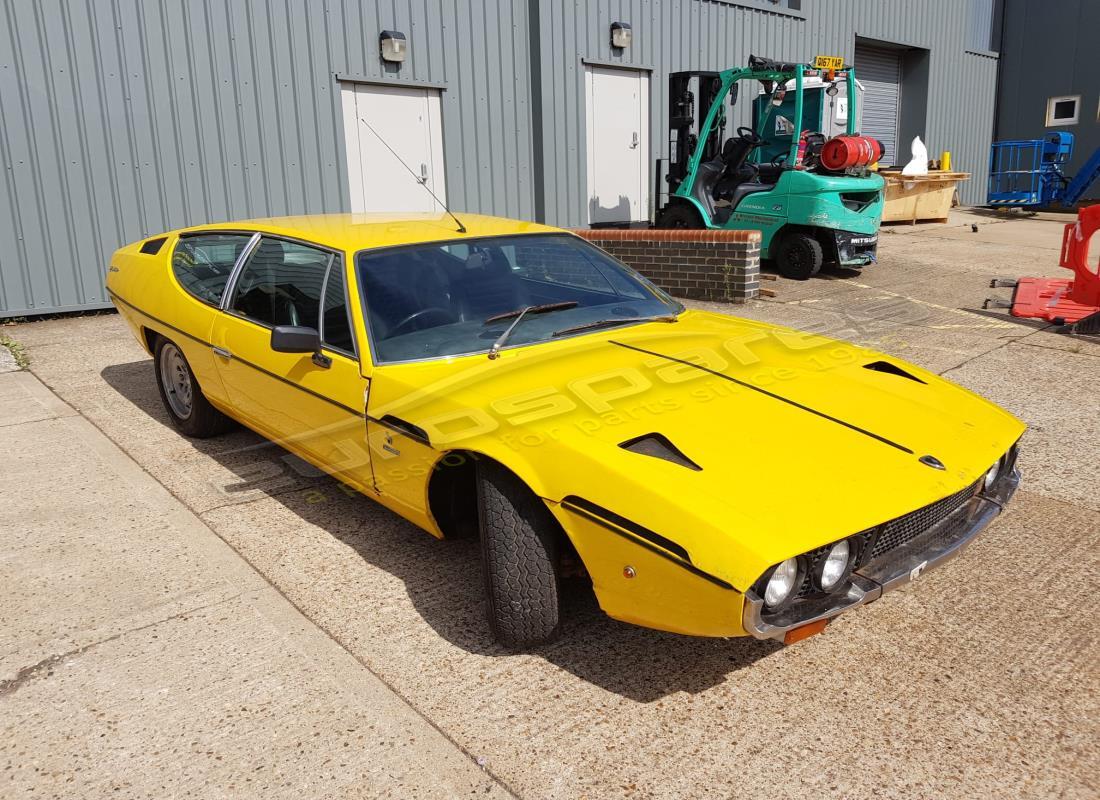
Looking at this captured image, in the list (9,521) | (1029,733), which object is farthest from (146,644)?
(1029,733)

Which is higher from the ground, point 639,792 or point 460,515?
point 460,515

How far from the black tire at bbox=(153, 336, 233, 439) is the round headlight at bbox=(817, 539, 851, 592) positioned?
342 centimetres

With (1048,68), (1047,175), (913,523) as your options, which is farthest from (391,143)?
(1048,68)

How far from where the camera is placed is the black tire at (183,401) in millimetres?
4656

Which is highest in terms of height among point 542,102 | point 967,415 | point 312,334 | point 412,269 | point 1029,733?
point 542,102

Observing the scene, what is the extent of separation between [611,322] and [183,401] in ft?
8.57

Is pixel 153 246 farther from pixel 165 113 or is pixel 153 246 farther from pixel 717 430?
pixel 165 113

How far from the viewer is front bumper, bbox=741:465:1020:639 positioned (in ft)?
7.51

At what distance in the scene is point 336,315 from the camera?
348 centimetres

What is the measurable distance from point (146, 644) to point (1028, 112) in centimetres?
2382

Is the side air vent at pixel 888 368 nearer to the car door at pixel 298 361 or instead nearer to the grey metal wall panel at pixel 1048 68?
the car door at pixel 298 361

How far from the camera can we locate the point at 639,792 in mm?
2221

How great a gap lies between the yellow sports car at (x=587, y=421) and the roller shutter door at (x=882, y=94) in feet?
55.1

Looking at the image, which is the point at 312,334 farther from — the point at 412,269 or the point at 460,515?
the point at 460,515
